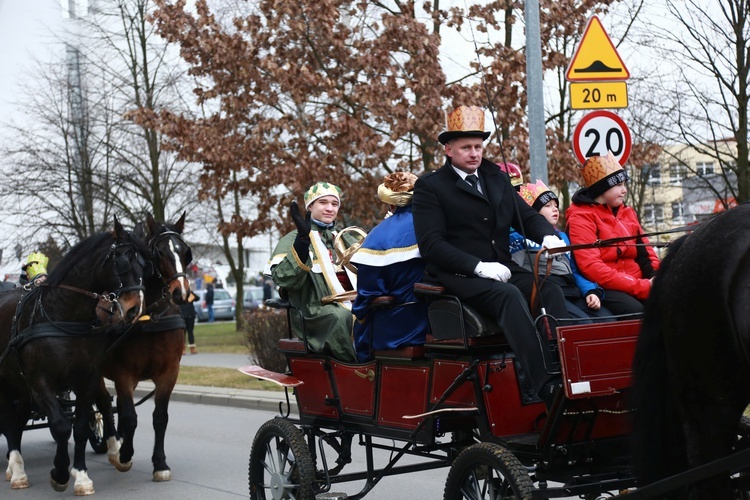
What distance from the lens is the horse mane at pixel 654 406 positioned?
399cm

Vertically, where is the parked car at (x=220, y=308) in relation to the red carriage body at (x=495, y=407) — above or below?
below

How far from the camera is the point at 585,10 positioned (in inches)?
667

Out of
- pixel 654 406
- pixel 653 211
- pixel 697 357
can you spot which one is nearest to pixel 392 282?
pixel 654 406

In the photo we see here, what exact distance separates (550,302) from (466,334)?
1.46 ft

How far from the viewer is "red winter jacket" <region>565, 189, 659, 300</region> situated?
5.45 m

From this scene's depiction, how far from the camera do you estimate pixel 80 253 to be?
337 inches

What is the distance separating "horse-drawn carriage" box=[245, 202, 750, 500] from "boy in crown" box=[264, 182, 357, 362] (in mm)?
252

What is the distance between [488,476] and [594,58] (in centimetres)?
546

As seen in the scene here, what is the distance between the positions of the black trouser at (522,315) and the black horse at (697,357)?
0.74 metres

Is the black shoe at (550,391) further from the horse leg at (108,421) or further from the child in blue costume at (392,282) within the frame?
the horse leg at (108,421)

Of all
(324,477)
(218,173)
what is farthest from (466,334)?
(218,173)

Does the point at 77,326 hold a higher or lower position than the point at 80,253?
lower

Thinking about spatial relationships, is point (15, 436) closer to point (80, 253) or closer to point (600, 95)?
point (80, 253)

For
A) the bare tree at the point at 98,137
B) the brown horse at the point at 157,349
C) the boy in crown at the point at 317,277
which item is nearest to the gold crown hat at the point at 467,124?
the boy in crown at the point at 317,277
